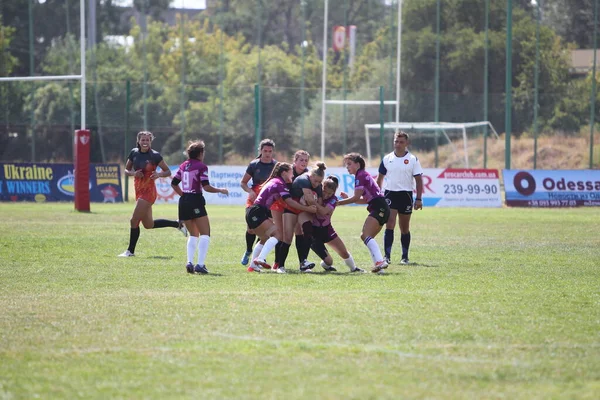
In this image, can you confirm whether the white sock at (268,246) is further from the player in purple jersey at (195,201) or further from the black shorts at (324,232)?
the player in purple jersey at (195,201)

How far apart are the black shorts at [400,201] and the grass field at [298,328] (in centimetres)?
105

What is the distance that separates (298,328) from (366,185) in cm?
538

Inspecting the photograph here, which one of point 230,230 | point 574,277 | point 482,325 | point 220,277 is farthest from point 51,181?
point 482,325

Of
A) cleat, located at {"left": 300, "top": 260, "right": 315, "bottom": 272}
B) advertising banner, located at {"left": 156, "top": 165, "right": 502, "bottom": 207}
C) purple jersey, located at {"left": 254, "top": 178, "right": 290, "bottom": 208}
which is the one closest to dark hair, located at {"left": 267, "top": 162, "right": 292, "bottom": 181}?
purple jersey, located at {"left": 254, "top": 178, "right": 290, "bottom": 208}

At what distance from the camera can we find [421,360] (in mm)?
7012

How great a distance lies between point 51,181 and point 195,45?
1023 inches

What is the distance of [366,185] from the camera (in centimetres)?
1341

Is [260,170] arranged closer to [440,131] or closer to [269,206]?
[269,206]

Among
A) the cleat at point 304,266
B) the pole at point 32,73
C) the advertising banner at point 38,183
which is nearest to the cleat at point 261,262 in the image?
the cleat at point 304,266

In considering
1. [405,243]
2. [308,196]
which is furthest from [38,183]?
[308,196]

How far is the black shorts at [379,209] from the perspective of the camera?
528 inches

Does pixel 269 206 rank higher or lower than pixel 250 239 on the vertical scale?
higher

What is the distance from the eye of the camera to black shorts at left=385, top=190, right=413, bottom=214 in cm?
1492

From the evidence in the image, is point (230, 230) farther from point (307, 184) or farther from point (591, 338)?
point (591, 338)
